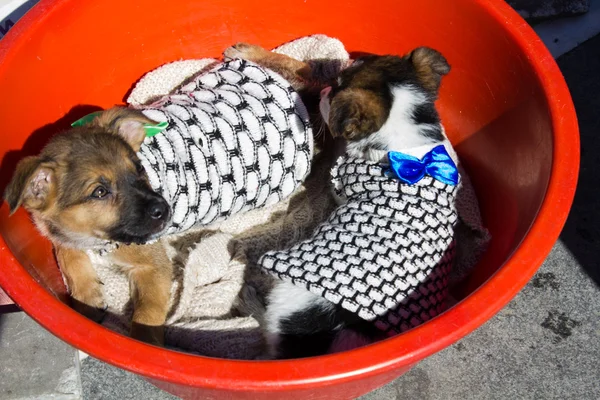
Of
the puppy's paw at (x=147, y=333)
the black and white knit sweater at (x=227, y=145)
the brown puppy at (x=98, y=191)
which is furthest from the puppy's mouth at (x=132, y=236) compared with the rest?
the puppy's paw at (x=147, y=333)

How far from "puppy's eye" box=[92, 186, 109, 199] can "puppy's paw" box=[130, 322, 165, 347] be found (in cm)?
76

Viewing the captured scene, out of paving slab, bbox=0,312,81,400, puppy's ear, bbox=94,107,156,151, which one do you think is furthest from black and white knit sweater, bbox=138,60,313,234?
paving slab, bbox=0,312,81,400

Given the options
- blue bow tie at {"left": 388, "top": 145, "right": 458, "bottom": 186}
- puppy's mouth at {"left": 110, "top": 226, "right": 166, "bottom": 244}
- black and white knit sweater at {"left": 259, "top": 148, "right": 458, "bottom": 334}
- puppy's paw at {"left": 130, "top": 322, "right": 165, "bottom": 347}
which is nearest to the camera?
black and white knit sweater at {"left": 259, "top": 148, "right": 458, "bottom": 334}

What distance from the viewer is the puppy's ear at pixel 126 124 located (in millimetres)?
3221

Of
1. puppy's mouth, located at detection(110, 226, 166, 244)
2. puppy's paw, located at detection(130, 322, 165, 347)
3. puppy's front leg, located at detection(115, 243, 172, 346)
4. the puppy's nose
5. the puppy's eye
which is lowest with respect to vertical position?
puppy's paw, located at detection(130, 322, 165, 347)

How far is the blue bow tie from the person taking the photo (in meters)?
3.26

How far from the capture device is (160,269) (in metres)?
3.55

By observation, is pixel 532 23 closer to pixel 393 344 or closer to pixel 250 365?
pixel 393 344

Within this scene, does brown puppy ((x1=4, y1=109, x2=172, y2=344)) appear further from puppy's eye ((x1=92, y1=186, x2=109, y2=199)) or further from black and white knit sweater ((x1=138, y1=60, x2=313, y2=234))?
black and white knit sweater ((x1=138, y1=60, x2=313, y2=234))

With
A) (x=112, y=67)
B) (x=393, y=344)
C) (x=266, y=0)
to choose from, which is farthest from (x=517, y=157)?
(x=112, y=67)

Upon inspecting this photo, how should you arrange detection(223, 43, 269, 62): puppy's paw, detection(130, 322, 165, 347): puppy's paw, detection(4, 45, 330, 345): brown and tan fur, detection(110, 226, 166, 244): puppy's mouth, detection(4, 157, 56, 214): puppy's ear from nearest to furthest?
detection(4, 157, 56, 214): puppy's ear < detection(4, 45, 330, 345): brown and tan fur < detection(110, 226, 166, 244): puppy's mouth < detection(130, 322, 165, 347): puppy's paw < detection(223, 43, 269, 62): puppy's paw

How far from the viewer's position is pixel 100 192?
3098 millimetres

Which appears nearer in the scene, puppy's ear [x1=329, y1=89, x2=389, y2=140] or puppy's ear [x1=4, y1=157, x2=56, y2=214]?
puppy's ear [x1=4, y1=157, x2=56, y2=214]

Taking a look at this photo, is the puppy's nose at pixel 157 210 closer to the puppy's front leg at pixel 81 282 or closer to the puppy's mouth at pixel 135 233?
the puppy's mouth at pixel 135 233
